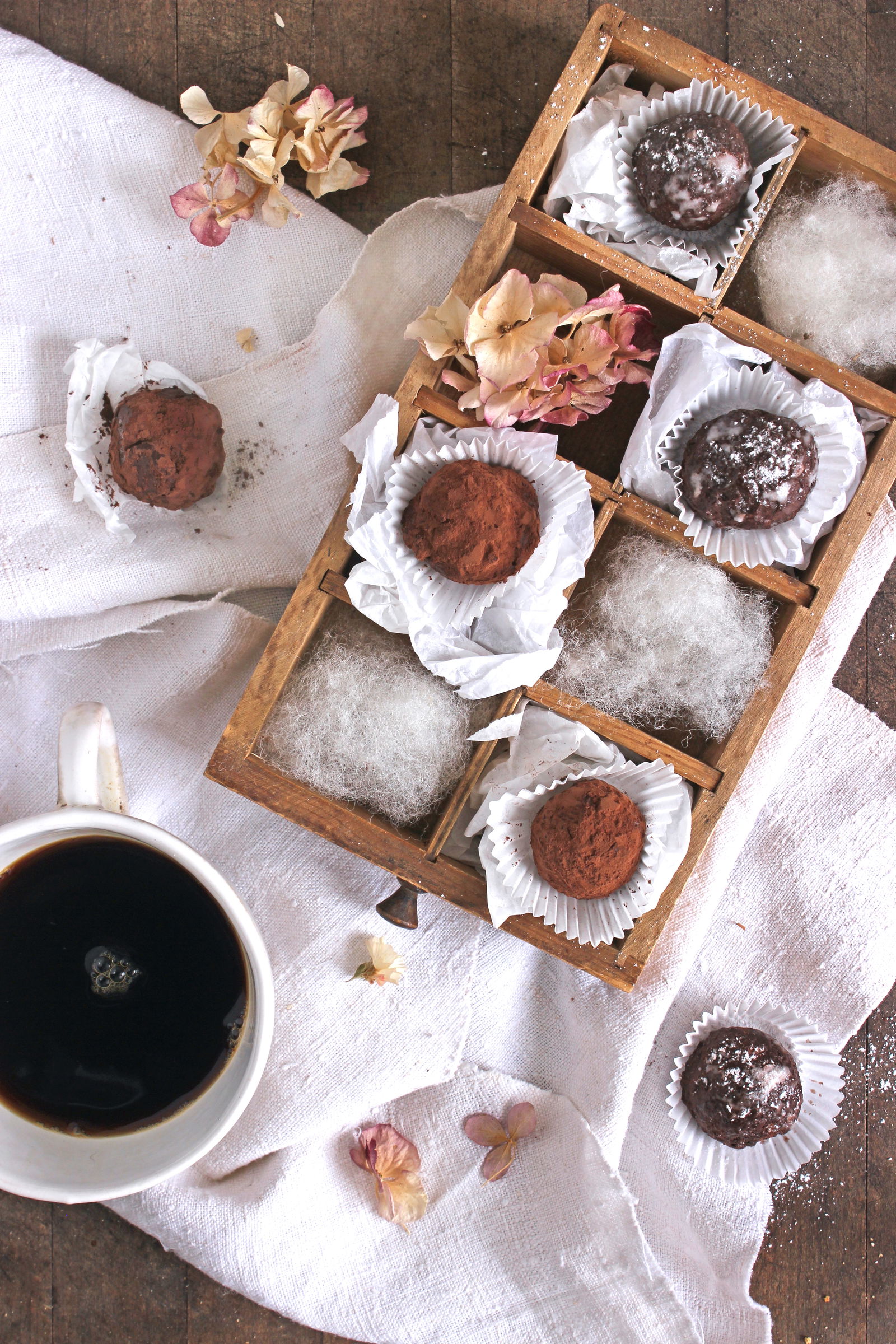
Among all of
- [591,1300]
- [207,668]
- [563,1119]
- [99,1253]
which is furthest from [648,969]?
[99,1253]

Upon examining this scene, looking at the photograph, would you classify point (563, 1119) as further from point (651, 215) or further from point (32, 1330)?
point (651, 215)

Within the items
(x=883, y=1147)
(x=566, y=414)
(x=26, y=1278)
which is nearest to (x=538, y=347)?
(x=566, y=414)

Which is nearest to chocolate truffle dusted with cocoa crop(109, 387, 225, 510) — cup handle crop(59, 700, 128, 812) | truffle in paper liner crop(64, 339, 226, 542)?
truffle in paper liner crop(64, 339, 226, 542)

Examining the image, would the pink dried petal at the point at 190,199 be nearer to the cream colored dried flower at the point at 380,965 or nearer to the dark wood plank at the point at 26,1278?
the cream colored dried flower at the point at 380,965

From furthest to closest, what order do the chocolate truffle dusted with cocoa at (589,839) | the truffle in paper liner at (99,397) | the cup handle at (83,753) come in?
the truffle in paper liner at (99,397) < the chocolate truffle dusted with cocoa at (589,839) < the cup handle at (83,753)

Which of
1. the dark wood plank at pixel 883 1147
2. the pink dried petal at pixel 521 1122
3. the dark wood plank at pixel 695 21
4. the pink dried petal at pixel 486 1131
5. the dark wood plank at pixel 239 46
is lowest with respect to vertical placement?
the pink dried petal at pixel 486 1131

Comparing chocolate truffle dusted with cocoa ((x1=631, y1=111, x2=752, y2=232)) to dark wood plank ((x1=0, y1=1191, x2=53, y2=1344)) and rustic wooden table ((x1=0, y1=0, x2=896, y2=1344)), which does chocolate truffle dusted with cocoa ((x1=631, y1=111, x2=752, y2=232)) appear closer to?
rustic wooden table ((x1=0, y1=0, x2=896, y2=1344))

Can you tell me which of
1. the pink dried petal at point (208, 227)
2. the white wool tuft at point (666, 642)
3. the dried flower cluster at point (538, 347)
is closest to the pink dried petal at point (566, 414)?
the dried flower cluster at point (538, 347)

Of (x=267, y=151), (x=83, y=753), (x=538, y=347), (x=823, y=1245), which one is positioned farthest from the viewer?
(x=823, y=1245)

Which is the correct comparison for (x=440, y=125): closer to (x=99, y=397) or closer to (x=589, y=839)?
(x=99, y=397)
